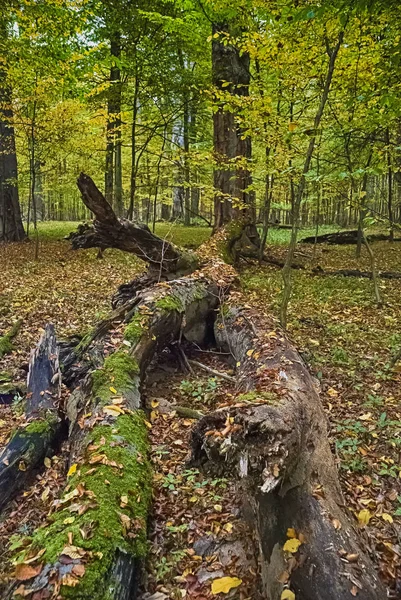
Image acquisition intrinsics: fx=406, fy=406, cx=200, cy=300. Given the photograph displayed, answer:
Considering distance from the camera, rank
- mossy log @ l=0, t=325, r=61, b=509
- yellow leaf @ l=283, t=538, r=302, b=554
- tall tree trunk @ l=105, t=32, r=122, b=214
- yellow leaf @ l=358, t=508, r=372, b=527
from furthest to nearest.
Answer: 1. tall tree trunk @ l=105, t=32, r=122, b=214
2. mossy log @ l=0, t=325, r=61, b=509
3. yellow leaf @ l=358, t=508, r=372, b=527
4. yellow leaf @ l=283, t=538, r=302, b=554

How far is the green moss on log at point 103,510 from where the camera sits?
2.23 metres

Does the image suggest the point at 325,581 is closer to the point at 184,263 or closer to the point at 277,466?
the point at 277,466

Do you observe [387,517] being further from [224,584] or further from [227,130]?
[227,130]

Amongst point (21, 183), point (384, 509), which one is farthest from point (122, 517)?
point (21, 183)

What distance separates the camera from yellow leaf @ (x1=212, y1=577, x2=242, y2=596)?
7.73 feet

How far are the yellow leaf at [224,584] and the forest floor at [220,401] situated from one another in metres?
0.05

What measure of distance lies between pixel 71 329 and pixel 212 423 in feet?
14.1

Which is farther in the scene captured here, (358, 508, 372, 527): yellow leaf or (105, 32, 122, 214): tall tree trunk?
(105, 32, 122, 214): tall tree trunk

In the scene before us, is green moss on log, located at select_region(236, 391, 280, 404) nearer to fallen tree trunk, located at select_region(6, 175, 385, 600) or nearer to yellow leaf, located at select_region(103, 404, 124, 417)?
fallen tree trunk, located at select_region(6, 175, 385, 600)

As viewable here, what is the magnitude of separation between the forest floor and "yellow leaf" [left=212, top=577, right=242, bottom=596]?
0.05 metres

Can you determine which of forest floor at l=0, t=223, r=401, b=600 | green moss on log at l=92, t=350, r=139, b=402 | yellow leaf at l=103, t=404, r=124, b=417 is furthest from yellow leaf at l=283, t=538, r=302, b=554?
green moss on log at l=92, t=350, r=139, b=402

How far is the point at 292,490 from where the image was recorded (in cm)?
→ 258

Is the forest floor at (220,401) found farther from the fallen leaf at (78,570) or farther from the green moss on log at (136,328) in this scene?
the green moss on log at (136,328)

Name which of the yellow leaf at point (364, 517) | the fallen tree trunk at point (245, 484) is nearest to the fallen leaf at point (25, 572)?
the fallen tree trunk at point (245, 484)
